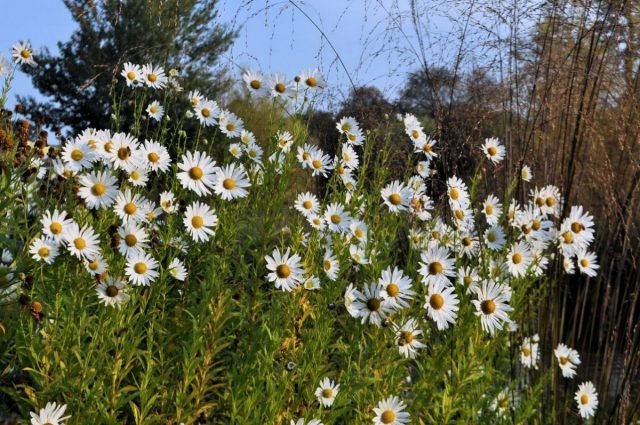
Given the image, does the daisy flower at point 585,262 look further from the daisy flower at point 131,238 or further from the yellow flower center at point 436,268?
the daisy flower at point 131,238

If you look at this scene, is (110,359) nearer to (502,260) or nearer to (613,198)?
(502,260)

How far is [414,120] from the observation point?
107 inches

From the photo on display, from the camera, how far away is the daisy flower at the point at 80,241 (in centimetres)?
182

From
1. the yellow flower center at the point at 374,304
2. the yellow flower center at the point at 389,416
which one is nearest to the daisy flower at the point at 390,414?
the yellow flower center at the point at 389,416

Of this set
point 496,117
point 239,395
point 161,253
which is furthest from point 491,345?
point 496,117

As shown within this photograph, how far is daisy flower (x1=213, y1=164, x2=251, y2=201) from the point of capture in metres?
2.13

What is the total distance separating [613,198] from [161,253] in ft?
4.90

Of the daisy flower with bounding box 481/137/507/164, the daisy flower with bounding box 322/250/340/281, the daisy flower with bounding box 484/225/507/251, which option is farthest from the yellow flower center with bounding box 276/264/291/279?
the daisy flower with bounding box 481/137/507/164

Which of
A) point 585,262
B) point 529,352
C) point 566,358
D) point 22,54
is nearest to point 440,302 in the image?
point 529,352

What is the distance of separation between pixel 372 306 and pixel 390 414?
0.26 metres

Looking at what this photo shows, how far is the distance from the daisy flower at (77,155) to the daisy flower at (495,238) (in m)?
1.16

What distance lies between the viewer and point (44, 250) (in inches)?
73.6

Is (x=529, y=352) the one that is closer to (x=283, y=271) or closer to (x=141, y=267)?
(x=283, y=271)

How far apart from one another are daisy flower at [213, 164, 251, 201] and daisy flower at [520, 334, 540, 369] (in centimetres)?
104
